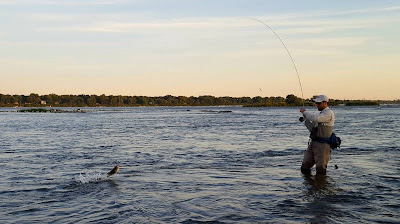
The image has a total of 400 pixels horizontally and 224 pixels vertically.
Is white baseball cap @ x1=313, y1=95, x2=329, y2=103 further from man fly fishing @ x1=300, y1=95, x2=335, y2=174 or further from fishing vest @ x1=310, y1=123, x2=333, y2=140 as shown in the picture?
fishing vest @ x1=310, y1=123, x2=333, y2=140

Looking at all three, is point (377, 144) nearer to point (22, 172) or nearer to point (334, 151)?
point (334, 151)

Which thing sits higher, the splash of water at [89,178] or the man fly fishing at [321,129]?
the man fly fishing at [321,129]

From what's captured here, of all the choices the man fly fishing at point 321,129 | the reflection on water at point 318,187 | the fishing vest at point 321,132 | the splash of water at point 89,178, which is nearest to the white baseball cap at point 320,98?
the man fly fishing at point 321,129

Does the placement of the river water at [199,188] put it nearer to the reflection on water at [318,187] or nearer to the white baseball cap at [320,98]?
the reflection on water at [318,187]

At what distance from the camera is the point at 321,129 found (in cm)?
1099

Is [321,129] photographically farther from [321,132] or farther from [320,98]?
[320,98]

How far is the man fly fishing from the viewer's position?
35.1 feet

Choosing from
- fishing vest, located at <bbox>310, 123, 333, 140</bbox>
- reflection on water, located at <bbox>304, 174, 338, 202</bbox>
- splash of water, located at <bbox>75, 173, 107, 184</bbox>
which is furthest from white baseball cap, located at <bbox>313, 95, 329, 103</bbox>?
splash of water, located at <bbox>75, 173, 107, 184</bbox>

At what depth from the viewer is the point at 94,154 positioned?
1869 centimetres

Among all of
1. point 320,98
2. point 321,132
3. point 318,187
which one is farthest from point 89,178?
point 320,98

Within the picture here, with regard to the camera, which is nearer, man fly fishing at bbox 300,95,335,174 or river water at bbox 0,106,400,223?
river water at bbox 0,106,400,223

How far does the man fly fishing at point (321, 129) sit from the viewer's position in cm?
1070

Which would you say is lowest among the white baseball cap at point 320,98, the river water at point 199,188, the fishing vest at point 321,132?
the river water at point 199,188

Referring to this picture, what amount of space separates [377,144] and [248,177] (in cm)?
1140
